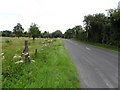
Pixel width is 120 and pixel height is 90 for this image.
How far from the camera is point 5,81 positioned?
9.59 m

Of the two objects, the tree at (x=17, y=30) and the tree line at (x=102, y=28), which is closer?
the tree line at (x=102, y=28)

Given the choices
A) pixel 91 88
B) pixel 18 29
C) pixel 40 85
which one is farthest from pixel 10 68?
pixel 18 29

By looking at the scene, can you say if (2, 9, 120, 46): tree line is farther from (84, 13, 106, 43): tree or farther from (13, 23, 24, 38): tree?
(13, 23, 24, 38): tree

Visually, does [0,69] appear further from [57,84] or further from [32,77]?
[57,84]

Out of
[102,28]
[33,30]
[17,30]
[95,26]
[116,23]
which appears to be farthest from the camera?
[17,30]

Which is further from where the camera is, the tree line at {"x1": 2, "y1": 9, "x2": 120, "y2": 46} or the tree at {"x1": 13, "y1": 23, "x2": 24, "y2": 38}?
the tree at {"x1": 13, "y1": 23, "x2": 24, "y2": 38}

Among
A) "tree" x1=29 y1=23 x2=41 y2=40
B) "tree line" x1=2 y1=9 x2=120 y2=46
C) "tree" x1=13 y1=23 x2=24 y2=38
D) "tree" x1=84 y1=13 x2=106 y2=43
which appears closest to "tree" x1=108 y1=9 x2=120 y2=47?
"tree line" x1=2 y1=9 x2=120 y2=46

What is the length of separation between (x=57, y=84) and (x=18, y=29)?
109 metres

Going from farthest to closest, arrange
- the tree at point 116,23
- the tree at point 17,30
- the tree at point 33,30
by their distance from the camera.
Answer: the tree at point 17,30, the tree at point 33,30, the tree at point 116,23

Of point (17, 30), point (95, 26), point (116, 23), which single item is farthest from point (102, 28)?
point (17, 30)

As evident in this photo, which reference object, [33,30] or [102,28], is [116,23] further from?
[33,30]

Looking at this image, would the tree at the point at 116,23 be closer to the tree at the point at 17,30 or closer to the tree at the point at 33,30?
the tree at the point at 33,30

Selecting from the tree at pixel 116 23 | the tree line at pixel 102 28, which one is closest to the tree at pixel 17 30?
the tree line at pixel 102 28

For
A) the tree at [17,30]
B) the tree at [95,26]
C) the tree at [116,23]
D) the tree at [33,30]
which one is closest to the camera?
the tree at [116,23]
